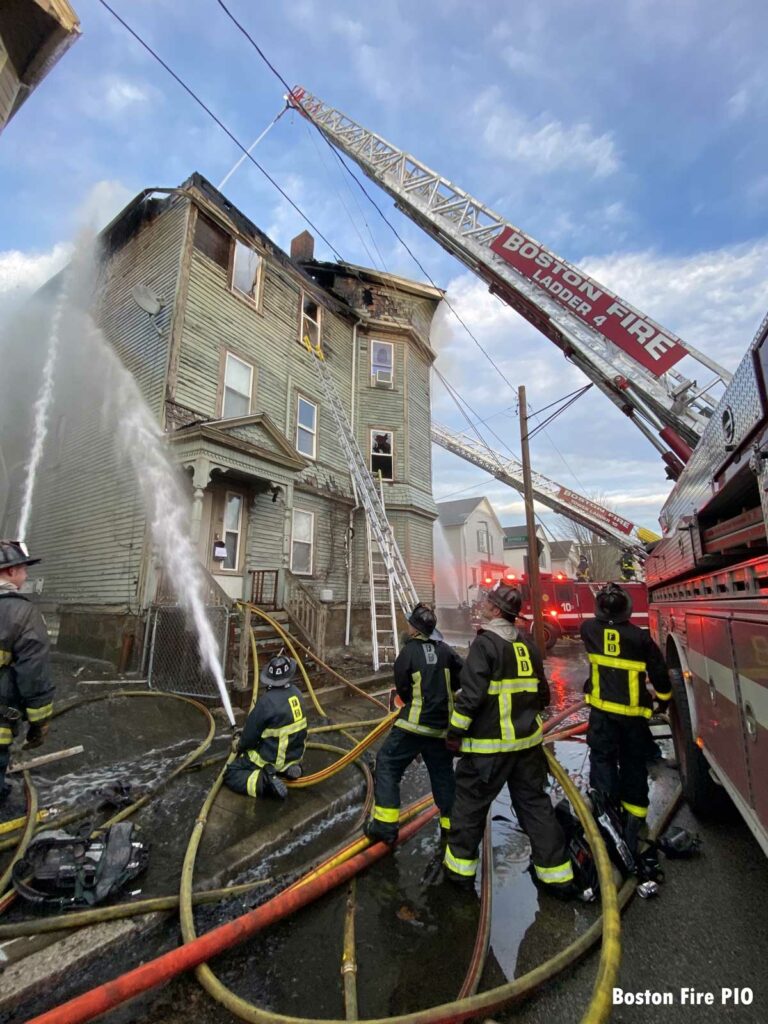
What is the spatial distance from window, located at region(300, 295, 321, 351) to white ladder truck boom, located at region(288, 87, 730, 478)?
3891mm

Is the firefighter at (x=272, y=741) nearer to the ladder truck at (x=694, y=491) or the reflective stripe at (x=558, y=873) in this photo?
the reflective stripe at (x=558, y=873)

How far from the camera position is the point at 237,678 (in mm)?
6855

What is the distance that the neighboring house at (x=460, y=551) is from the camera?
34094 mm

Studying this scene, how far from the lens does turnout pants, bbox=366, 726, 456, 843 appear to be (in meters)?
3.33

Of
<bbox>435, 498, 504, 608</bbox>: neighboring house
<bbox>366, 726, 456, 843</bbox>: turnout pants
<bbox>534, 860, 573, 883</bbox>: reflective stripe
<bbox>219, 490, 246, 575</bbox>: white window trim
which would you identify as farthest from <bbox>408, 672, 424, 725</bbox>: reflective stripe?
<bbox>435, 498, 504, 608</bbox>: neighboring house

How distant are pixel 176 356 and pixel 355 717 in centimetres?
814

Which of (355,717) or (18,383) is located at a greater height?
(18,383)

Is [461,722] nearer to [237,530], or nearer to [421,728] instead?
[421,728]

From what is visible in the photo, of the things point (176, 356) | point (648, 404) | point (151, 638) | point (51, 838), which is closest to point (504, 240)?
point (648, 404)

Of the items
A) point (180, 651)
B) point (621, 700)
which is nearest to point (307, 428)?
point (180, 651)

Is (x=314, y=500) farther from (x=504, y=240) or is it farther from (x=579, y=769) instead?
(x=579, y=769)

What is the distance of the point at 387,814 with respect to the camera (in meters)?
3.30

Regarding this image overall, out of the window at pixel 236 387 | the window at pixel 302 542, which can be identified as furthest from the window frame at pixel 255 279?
the window at pixel 302 542

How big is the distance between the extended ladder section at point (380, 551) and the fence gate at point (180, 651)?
143 inches
